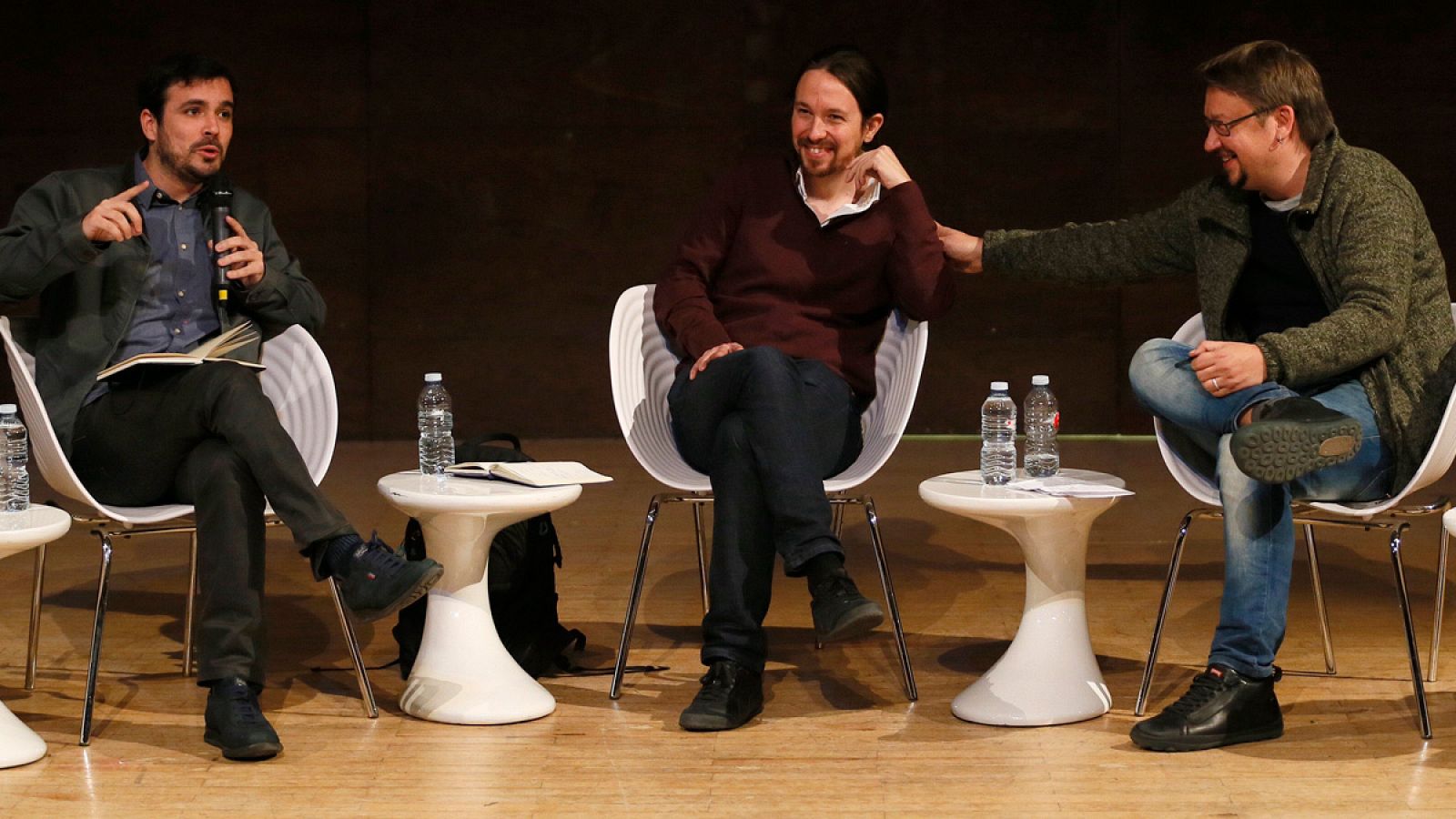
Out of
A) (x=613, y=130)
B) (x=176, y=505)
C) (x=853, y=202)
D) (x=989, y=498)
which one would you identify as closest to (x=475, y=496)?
(x=176, y=505)

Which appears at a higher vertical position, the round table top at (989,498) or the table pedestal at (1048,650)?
the round table top at (989,498)

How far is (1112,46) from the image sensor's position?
6797mm

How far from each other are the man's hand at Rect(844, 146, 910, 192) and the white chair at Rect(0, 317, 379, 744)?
1251 millimetres

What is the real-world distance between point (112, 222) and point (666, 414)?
4.10ft

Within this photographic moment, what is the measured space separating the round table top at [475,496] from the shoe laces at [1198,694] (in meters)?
1.17

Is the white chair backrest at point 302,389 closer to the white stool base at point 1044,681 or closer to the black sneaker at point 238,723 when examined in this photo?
the black sneaker at point 238,723

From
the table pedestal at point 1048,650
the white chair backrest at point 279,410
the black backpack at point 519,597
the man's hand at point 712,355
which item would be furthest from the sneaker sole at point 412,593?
the table pedestal at point 1048,650

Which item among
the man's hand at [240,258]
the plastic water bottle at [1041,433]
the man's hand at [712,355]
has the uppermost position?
the man's hand at [240,258]

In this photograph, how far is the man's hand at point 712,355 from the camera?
3.60 metres

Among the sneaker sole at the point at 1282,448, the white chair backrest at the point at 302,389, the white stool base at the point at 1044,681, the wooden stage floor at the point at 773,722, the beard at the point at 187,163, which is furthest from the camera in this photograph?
the white chair backrest at the point at 302,389

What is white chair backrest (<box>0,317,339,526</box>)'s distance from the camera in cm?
330

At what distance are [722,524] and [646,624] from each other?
830mm

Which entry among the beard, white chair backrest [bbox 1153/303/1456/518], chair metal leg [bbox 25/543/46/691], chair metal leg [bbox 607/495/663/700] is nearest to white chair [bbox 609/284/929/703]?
chair metal leg [bbox 607/495/663/700]

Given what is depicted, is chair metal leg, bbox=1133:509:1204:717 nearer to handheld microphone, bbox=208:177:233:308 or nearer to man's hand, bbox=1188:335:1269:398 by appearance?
man's hand, bbox=1188:335:1269:398
